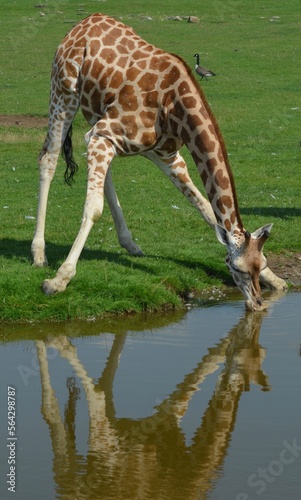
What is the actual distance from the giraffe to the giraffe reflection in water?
136cm

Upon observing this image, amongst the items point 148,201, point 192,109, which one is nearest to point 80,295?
point 192,109

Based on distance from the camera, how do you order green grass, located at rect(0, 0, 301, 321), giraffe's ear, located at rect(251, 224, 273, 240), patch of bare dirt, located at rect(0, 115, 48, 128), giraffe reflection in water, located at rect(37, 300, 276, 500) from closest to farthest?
giraffe reflection in water, located at rect(37, 300, 276, 500) → giraffe's ear, located at rect(251, 224, 273, 240) → green grass, located at rect(0, 0, 301, 321) → patch of bare dirt, located at rect(0, 115, 48, 128)

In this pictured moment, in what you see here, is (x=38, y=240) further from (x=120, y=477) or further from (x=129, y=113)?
(x=120, y=477)

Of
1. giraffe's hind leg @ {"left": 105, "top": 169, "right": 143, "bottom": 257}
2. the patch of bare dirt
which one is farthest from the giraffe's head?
the patch of bare dirt

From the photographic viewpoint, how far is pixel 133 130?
12641 millimetres

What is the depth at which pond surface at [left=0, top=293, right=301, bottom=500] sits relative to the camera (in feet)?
24.1

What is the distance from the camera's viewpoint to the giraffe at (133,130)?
11938 mm

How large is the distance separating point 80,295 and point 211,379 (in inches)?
105

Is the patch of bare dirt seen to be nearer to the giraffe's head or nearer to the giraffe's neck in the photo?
the giraffe's neck

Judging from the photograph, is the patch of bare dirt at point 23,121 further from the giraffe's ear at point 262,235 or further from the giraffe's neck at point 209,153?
the giraffe's ear at point 262,235

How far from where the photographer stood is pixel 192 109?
40.3 feet

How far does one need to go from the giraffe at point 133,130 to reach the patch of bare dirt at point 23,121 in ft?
49.4

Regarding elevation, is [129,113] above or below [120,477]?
above

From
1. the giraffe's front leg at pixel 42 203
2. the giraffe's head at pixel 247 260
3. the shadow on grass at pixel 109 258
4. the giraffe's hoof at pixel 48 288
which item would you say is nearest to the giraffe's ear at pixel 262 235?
the giraffe's head at pixel 247 260
